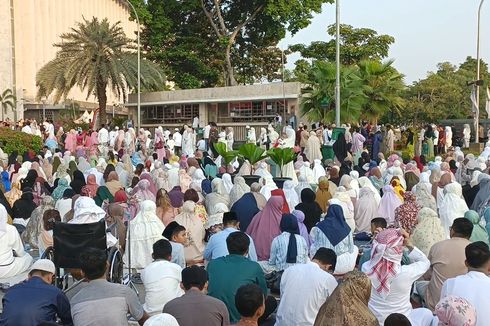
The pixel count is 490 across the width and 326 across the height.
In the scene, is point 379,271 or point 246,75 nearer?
point 379,271

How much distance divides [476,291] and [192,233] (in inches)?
202

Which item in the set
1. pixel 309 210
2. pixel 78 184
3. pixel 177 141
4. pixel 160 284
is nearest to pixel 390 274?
→ pixel 160 284

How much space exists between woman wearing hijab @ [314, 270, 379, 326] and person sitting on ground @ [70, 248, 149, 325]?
1.48 metres

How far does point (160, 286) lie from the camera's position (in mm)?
6305

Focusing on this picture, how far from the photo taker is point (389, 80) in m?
30.8

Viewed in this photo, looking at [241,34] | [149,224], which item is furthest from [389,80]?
[149,224]

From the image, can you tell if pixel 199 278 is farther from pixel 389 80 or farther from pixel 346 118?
pixel 389 80

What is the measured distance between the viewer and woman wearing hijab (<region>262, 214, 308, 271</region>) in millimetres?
7875

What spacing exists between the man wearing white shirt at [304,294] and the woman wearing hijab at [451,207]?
4.90 m

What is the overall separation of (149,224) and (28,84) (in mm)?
39962

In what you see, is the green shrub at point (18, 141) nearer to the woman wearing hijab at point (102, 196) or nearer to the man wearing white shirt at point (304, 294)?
the woman wearing hijab at point (102, 196)

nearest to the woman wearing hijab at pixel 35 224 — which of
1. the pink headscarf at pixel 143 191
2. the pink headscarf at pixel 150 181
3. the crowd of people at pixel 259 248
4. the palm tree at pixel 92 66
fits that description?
the crowd of people at pixel 259 248

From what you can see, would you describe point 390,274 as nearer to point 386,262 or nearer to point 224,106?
point 386,262

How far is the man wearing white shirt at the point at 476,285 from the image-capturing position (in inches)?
203
